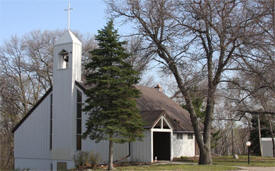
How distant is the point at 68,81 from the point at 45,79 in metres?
17.1

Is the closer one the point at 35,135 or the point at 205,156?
the point at 205,156

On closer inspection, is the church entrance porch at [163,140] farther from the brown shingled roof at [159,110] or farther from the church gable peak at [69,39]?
the church gable peak at [69,39]

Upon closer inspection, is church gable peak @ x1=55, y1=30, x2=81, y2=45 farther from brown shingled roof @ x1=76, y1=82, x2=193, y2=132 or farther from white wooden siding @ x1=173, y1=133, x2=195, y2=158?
white wooden siding @ x1=173, y1=133, x2=195, y2=158

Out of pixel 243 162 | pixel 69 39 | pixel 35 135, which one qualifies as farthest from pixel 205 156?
pixel 35 135

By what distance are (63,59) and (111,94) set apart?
33.0ft

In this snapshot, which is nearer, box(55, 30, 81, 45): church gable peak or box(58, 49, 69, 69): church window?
box(55, 30, 81, 45): church gable peak

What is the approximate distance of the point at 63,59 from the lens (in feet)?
94.0

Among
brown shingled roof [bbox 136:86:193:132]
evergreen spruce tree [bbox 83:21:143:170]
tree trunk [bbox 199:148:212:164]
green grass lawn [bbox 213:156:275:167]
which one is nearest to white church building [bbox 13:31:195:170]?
brown shingled roof [bbox 136:86:193:132]

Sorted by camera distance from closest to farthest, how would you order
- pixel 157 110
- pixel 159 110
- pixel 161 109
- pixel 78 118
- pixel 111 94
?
pixel 111 94, pixel 159 110, pixel 157 110, pixel 78 118, pixel 161 109

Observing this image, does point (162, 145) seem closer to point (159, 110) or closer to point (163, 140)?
point (163, 140)

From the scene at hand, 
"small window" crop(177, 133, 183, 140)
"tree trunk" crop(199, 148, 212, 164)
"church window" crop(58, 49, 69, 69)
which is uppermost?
"church window" crop(58, 49, 69, 69)

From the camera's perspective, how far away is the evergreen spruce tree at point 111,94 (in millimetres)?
20109

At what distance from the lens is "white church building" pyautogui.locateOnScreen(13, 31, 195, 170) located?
1037 inches

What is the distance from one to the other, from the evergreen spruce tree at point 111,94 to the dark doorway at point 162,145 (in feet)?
26.2
